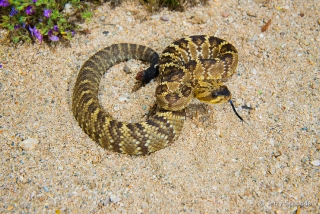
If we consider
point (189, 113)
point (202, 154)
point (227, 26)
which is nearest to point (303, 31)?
point (227, 26)

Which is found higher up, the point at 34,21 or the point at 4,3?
the point at 4,3

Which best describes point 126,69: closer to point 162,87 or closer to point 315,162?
point 162,87

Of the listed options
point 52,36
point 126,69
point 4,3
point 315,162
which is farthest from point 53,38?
point 315,162

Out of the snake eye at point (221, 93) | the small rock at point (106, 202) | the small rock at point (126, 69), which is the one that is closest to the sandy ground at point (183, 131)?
the small rock at point (106, 202)

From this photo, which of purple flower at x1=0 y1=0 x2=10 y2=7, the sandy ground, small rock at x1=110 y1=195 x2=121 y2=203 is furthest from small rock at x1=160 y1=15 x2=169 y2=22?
small rock at x1=110 y1=195 x2=121 y2=203

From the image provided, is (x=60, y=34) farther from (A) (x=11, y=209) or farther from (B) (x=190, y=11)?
(A) (x=11, y=209)

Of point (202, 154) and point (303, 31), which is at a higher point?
point (303, 31)
